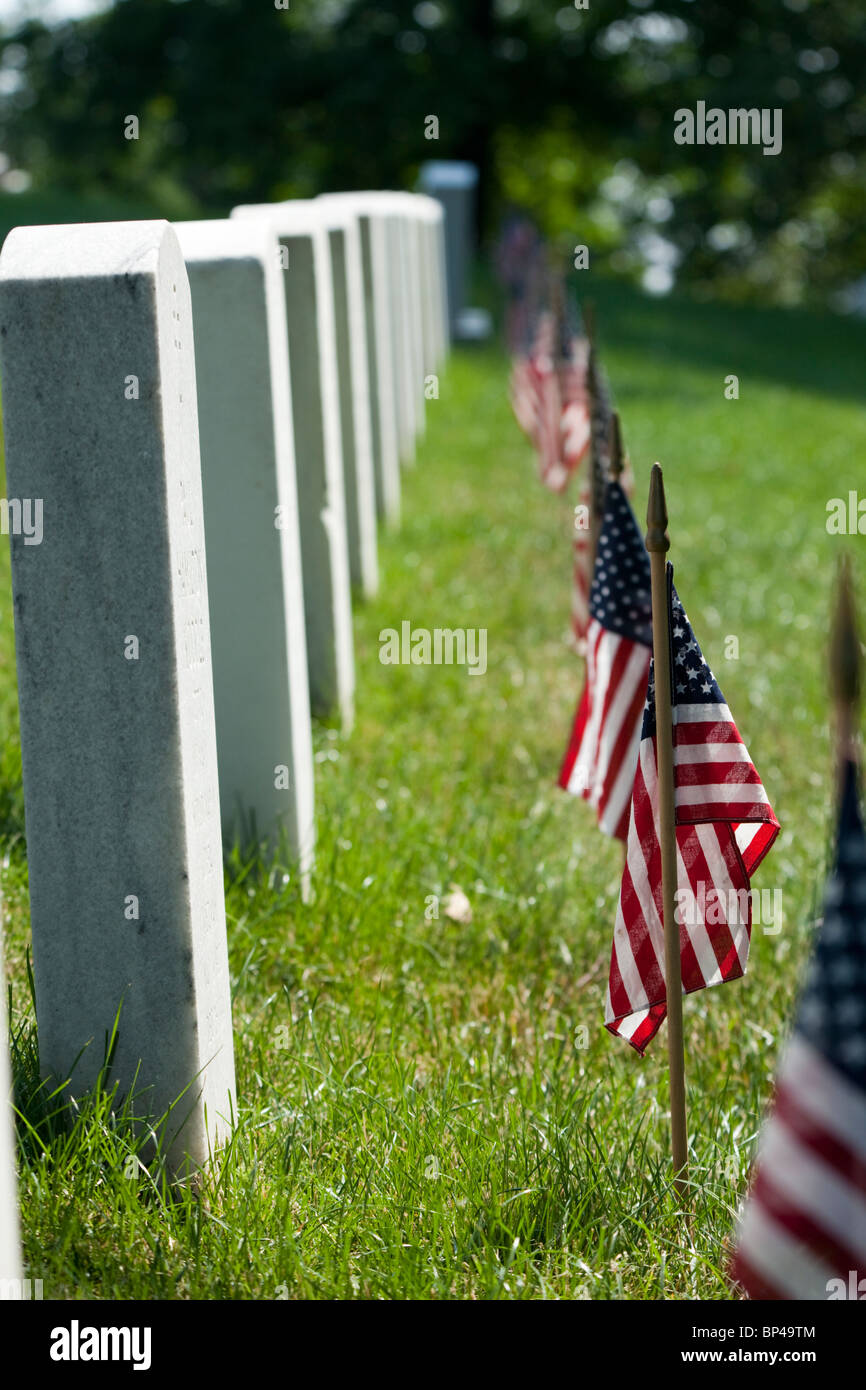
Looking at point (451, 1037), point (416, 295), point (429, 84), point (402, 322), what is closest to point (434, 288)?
point (416, 295)

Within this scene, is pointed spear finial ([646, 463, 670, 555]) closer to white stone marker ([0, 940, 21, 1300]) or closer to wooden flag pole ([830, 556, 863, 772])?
wooden flag pole ([830, 556, 863, 772])

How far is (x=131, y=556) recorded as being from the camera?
3.05 m

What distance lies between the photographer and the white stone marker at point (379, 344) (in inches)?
350

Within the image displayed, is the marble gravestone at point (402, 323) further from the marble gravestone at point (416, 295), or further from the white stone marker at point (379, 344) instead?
the white stone marker at point (379, 344)

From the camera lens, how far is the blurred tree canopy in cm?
3125

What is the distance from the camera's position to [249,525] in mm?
4504

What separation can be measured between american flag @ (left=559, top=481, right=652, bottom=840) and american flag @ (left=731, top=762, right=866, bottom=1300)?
1972 mm

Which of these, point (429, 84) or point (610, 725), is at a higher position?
point (429, 84)

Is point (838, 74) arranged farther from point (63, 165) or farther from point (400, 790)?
point (400, 790)

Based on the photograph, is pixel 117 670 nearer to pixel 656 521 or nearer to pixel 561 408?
pixel 656 521

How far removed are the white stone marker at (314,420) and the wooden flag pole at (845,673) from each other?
395 centimetres

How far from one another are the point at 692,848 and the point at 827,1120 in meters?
1.05

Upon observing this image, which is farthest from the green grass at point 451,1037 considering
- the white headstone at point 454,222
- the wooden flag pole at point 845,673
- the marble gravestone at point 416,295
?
the white headstone at point 454,222
